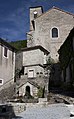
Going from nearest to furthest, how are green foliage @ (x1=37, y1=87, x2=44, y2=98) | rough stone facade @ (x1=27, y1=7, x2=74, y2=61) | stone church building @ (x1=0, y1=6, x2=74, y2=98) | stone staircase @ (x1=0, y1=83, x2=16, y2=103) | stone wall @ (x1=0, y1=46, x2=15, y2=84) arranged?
green foliage @ (x1=37, y1=87, x2=44, y2=98) < stone staircase @ (x1=0, y1=83, x2=16, y2=103) < stone wall @ (x1=0, y1=46, x2=15, y2=84) < stone church building @ (x1=0, y1=6, x2=74, y2=98) < rough stone facade @ (x1=27, y1=7, x2=74, y2=61)

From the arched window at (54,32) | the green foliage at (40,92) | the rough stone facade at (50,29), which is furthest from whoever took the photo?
the arched window at (54,32)

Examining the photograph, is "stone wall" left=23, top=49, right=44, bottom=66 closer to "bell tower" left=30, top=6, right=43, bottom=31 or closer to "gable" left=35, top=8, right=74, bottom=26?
"gable" left=35, top=8, right=74, bottom=26

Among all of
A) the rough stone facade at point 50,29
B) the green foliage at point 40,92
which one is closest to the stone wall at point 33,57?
the rough stone facade at point 50,29

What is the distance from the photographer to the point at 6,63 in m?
23.7

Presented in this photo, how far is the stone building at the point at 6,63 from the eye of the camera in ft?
74.7

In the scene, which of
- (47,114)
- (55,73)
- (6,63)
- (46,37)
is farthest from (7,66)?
(46,37)

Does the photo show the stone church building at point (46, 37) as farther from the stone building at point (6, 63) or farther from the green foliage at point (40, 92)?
the green foliage at point (40, 92)

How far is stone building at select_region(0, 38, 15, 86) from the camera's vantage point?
22781 mm

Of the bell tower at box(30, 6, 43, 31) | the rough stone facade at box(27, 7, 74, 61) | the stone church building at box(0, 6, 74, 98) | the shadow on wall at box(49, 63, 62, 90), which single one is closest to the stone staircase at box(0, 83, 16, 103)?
the stone church building at box(0, 6, 74, 98)

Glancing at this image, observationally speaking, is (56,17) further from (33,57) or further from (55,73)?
(55,73)

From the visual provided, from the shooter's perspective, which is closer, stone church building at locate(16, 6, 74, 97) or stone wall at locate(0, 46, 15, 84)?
stone wall at locate(0, 46, 15, 84)

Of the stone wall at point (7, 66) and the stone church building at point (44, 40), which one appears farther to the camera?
the stone church building at point (44, 40)

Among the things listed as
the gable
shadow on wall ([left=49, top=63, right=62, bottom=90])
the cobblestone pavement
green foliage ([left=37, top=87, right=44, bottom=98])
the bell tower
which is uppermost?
the bell tower

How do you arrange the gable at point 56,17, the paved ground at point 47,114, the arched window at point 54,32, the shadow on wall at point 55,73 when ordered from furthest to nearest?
the arched window at point 54,32 → the gable at point 56,17 → the shadow on wall at point 55,73 → the paved ground at point 47,114
